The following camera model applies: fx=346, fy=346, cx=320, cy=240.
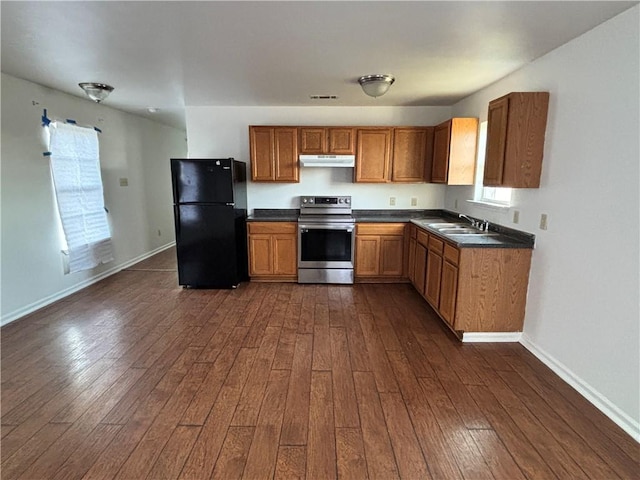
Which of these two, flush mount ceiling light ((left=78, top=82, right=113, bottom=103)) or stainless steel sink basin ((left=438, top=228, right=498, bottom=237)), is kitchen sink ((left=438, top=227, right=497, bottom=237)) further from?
flush mount ceiling light ((left=78, top=82, right=113, bottom=103))

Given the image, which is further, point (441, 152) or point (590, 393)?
point (441, 152)

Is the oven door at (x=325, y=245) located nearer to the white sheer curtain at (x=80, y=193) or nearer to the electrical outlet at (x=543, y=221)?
the electrical outlet at (x=543, y=221)

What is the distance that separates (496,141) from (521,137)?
9.2 inches

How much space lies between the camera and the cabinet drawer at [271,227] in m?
4.55

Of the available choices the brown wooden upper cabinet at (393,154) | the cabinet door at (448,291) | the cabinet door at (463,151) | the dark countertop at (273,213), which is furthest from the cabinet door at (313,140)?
the cabinet door at (448,291)

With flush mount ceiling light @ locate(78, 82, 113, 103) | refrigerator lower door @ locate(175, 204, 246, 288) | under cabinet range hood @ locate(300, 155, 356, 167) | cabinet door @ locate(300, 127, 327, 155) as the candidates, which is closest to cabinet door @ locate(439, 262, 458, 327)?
under cabinet range hood @ locate(300, 155, 356, 167)

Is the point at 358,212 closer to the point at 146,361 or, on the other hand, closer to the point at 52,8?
the point at 146,361

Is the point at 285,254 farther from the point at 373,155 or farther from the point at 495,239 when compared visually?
the point at 495,239

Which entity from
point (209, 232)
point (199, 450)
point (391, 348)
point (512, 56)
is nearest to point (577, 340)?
point (391, 348)

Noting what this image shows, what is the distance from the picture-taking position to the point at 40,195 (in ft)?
12.3

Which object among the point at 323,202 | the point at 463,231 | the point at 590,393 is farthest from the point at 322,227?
the point at 590,393

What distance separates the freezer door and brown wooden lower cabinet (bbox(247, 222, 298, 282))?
1.89 feet

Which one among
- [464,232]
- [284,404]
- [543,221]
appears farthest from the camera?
[464,232]

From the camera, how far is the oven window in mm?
4488
